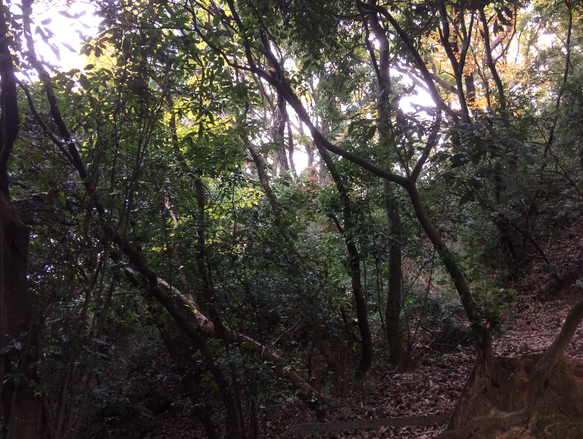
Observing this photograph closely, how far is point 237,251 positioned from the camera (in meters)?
5.52

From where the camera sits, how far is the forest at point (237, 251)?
140 inches

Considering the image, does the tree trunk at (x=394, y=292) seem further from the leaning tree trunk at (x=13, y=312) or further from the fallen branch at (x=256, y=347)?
the leaning tree trunk at (x=13, y=312)

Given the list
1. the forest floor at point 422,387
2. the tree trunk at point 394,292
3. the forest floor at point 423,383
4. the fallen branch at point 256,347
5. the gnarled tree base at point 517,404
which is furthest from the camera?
the tree trunk at point 394,292

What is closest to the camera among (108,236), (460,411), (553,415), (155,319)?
(553,415)

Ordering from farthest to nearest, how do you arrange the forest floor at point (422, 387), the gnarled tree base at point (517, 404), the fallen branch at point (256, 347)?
the forest floor at point (422, 387)
the fallen branch at point (256, 347)
the gnarled tree base at point (517, 404)

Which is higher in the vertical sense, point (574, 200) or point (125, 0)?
point (125, 0)

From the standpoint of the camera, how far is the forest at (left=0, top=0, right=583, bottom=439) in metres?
3.56

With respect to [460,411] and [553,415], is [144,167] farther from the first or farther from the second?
[553,415]

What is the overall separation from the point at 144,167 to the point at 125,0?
63.3 inches

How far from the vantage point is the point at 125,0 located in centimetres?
419

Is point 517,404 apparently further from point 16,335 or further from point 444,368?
point 16,335

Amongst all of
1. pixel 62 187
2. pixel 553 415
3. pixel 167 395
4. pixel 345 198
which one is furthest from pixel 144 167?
pixel 167 395

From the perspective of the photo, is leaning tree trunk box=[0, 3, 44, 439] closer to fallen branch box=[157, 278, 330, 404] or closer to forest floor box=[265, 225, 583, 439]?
fallen branch box=[157, 278, 330, 404]

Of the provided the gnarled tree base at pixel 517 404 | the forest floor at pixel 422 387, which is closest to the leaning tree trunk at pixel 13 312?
the forest floor at pixel 422 387
